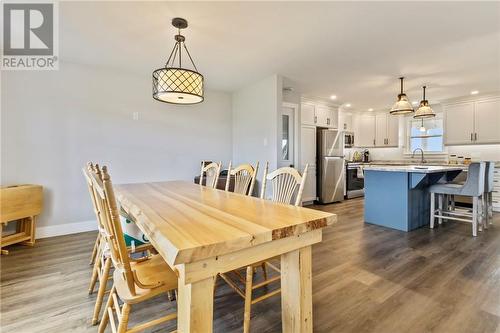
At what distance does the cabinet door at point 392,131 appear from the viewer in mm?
6302

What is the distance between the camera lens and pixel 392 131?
638 cm

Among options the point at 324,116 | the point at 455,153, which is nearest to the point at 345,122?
the point at 324,116

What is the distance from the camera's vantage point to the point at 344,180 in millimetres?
5660

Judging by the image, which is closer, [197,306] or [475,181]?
[197,306]

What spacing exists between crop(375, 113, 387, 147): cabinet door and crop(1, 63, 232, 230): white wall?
5046mm

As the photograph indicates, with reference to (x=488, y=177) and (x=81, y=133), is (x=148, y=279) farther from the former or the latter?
(x=488, y=177)

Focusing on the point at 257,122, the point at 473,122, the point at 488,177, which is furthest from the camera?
the point at 473,122

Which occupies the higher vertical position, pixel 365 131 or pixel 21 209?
pixel 365 131

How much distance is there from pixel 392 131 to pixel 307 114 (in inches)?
110

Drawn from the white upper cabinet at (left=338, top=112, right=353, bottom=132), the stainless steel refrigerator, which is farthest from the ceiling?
the white upper cabinet at (left=338, top=112, right=353, bottom=132)

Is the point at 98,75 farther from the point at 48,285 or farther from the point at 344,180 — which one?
the point at 344,180

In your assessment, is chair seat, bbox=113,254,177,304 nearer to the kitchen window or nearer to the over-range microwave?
the over-range microwave

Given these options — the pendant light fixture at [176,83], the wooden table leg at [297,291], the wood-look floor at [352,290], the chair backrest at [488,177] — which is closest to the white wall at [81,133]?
the wood-look floor at [352,290]

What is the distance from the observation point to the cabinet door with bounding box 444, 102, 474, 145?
4983 mm
